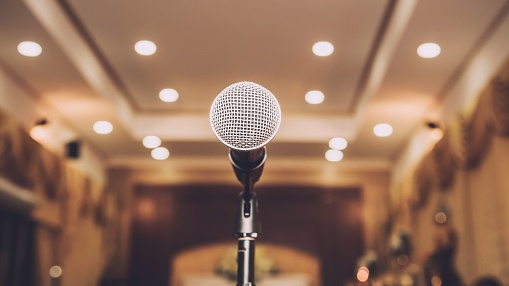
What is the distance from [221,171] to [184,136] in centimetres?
119

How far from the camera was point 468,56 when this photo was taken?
5.00 m

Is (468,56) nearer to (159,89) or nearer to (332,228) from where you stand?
(159,89)

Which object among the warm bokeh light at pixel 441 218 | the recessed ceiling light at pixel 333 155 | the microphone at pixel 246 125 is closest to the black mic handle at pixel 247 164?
the microphone at pixel 246 125

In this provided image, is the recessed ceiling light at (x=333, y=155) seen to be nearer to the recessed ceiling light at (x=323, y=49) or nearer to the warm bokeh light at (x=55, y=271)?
the recessed ceiling light at (x=323, y=49)

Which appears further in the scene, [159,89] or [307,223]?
[307,223]

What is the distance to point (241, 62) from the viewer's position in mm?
5625

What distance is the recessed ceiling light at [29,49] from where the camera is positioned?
4785 mm

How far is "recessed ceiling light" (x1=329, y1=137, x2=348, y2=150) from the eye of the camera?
714cm

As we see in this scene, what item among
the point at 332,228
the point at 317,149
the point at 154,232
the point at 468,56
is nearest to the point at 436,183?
the point at 468,56

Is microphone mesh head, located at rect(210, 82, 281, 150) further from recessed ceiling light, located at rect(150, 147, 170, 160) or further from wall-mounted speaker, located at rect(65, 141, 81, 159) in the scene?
recessed ceiling light, located at rect(150, 147, 170, 160)

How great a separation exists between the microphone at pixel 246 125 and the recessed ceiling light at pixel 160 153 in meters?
6.20

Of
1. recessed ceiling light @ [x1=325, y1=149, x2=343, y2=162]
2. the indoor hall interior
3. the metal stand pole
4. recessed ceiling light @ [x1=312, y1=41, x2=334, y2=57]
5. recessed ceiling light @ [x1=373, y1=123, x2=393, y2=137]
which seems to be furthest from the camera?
recessed ceiling light @ [x1=325, y1=149, x2=343, y2=162]

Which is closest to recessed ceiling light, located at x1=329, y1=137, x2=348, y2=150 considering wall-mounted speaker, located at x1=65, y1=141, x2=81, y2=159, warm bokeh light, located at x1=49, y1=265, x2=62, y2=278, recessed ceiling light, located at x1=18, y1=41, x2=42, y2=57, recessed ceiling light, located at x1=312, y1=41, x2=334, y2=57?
recessed ceiling light, located at x1=312, y1=41, x2=334, y2=57

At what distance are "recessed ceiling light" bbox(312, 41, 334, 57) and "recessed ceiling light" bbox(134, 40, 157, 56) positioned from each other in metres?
1.29
